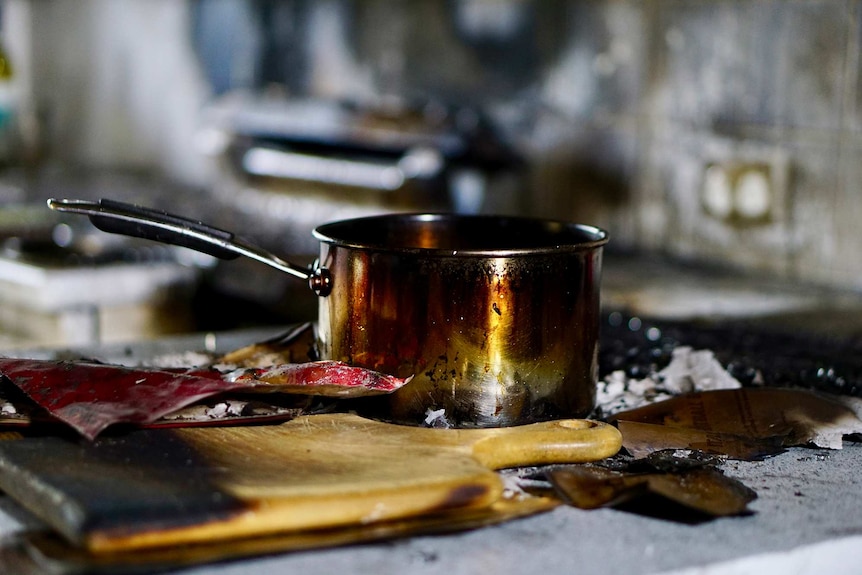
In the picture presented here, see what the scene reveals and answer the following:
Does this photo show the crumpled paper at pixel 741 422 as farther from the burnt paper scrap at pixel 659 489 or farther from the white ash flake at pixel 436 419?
the white ash flake at pixel 436 419

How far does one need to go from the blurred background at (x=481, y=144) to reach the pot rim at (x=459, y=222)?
1.48 meters

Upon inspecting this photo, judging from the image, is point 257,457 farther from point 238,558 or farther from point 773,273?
point 773,273

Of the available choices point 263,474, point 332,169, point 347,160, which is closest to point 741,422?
point 263,474

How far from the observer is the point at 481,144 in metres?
3.50

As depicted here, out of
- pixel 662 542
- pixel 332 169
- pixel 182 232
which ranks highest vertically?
pixel 182 232

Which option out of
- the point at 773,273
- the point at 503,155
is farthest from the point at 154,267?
the point at 773,273

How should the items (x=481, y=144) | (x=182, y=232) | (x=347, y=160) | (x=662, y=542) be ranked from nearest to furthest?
(x=662, y=542) < (x=182, y=232) < (x=481, y=144) < (x=347, y=160)

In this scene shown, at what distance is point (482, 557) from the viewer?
89cm

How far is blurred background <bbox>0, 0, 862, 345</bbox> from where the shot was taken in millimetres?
2715

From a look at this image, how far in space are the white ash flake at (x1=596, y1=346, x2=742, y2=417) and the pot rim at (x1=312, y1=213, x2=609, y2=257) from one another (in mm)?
222

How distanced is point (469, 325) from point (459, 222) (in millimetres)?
350

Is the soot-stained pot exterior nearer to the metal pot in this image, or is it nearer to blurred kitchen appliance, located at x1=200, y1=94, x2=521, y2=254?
the metal pot

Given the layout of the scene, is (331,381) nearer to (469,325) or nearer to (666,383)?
(469,325)

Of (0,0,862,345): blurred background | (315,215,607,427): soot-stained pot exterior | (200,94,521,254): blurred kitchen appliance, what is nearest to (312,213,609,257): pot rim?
(315,215,607,427): soot-stained pot exterior
